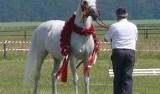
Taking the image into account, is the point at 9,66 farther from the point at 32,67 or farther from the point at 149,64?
the point at 32,67

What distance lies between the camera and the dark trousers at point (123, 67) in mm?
11883

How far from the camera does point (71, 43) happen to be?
13.6 m

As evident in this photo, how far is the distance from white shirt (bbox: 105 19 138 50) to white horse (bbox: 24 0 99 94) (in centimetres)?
93

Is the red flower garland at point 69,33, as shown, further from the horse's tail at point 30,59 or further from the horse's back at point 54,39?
the horse's tail at point 30,59

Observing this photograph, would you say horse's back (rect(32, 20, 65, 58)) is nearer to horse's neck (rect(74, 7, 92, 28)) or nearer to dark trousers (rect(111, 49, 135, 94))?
horse's neck (rect(74, 7, 92, 28))

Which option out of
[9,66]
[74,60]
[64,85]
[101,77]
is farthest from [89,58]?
[9,66]

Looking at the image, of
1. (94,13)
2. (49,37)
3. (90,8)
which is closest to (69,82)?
(49,37)

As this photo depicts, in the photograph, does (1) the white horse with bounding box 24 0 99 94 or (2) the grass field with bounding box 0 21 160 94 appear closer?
(1) the white horse with bounding box 24 0 99 94

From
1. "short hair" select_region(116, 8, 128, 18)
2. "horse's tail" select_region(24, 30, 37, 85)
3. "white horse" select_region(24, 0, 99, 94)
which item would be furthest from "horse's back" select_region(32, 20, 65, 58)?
"short hair" select_region(116, 8, 128, 18)

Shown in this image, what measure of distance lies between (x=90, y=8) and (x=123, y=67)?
1.65m

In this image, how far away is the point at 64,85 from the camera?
17.5 meters

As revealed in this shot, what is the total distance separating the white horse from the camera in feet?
43.7

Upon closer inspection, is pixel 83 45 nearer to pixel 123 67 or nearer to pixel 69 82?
pixel 123 67

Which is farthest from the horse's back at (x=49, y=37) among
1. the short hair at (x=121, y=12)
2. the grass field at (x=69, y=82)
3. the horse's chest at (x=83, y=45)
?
the short hair at (x=121, y=12)
